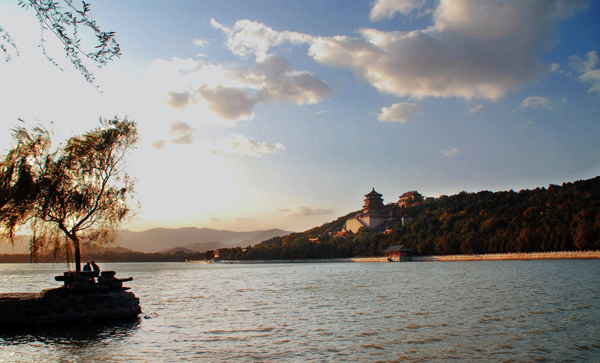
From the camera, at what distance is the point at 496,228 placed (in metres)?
94.1

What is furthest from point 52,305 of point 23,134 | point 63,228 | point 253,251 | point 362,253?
point 253,251

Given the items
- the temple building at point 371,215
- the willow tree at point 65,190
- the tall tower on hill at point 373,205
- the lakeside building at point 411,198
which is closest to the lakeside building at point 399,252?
the temple building at point 371,215

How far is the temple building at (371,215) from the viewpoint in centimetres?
15338

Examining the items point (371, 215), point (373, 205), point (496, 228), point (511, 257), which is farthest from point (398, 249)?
point (373, 205)

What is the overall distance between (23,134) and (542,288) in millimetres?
29508

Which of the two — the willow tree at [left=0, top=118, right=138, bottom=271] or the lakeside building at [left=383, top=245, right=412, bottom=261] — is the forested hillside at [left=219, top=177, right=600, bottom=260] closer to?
the lakeside building at [left=383, top=245, right=412, bottom=261]

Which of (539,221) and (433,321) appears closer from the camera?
(433,321)

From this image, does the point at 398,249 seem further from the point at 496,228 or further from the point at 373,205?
the point at 373,205

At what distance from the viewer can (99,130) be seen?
20.7 metres

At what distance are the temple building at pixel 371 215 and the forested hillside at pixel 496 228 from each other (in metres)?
6.22

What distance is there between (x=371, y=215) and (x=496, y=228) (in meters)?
63.0

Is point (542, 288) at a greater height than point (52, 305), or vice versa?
point (52, 305)

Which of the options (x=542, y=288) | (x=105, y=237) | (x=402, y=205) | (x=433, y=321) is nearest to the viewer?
(x=433, y=321)

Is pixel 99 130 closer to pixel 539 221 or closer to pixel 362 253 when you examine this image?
pixel 539 221
